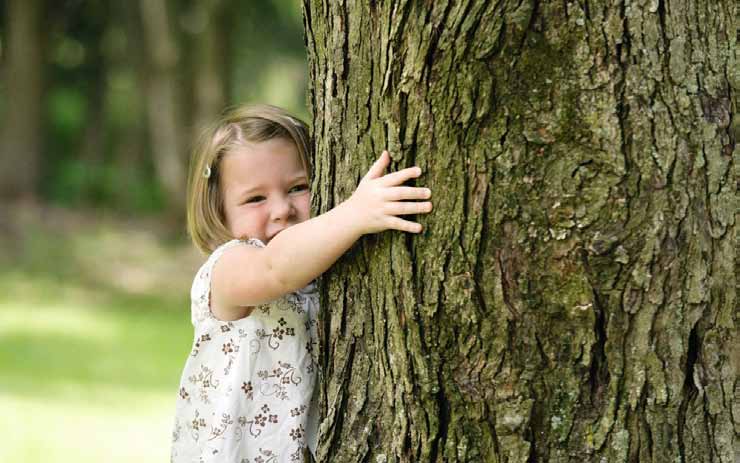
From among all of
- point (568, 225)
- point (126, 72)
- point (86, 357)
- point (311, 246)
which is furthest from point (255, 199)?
point (126, 72)

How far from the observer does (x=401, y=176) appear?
2.17 m

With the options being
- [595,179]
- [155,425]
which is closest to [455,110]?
[595,179]

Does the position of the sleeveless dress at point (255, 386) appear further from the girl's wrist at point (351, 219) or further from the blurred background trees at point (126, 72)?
the blurred background trees at point (126, 72)

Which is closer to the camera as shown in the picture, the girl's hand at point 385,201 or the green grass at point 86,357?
the girl's hand at point 385,201

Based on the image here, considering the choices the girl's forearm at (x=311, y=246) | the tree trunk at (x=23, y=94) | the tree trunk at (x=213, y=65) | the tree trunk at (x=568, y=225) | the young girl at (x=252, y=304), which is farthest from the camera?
the tree trunk at (x=213, y=65)

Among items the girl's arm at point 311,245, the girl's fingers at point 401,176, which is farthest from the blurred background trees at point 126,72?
the girl's fingers at point 401,176

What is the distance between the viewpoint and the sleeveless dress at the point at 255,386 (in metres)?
2.61

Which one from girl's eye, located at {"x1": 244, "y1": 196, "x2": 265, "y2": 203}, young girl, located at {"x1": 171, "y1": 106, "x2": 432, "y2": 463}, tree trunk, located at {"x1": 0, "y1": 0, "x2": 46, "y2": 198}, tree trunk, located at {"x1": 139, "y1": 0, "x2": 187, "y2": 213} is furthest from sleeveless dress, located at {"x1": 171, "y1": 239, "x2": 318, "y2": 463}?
tree trunk, located at {"x1": 0, "y1": 0, "x2": 46, "y2": 198}

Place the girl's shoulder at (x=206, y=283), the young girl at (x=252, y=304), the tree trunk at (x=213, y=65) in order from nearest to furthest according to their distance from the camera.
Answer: the young girl at (x=252, y=304) → the girl's shoulder at (x=206, y=283) → the tree trunk at (x=213, y=65)

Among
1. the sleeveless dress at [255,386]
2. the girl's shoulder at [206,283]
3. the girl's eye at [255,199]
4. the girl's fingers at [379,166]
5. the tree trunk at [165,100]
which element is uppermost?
the tree trunk at [165,100]

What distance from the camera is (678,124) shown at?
2.01 metres

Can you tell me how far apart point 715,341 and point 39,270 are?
12.2 m

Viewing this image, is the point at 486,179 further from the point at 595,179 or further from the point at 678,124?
the point at 678,124

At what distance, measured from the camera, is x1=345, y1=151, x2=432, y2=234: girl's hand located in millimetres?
2154
